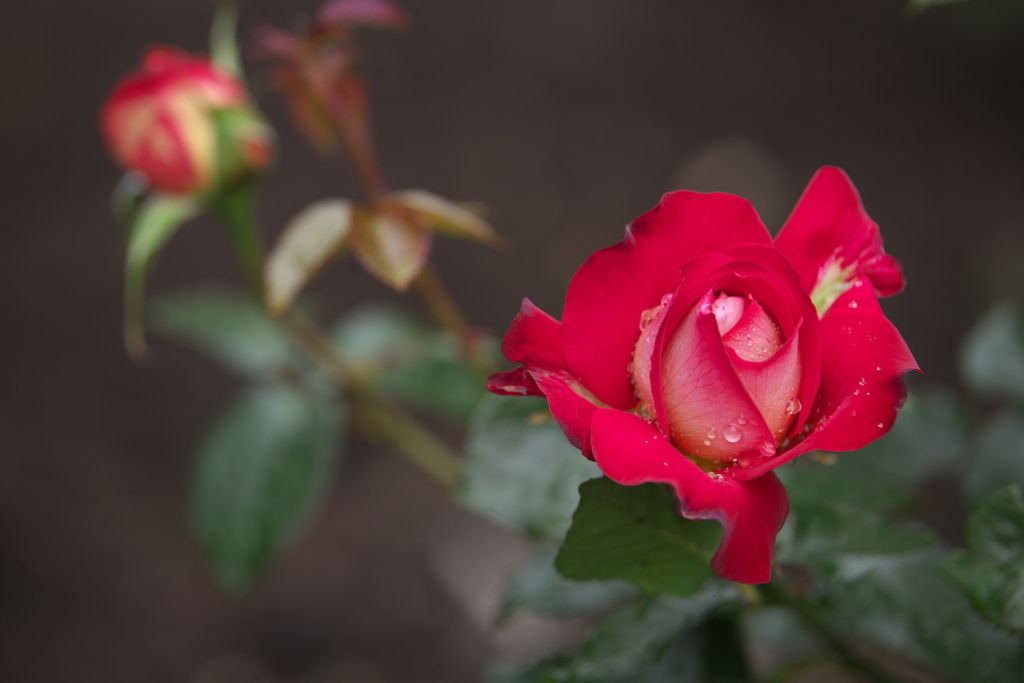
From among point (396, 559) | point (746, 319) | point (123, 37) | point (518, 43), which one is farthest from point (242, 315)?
point (123, 37)

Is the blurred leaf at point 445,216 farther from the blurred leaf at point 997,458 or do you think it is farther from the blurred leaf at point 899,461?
the blurred leaf at point 997,458

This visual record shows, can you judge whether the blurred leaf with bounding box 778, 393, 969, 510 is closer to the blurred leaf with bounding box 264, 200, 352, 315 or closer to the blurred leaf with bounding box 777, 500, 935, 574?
the blurred leaf with bounding box 777, 500, 935, 574

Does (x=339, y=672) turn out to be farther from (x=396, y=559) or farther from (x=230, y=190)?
(x=230, y=190)

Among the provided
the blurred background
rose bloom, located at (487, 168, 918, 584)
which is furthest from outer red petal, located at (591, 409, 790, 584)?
the blurred background

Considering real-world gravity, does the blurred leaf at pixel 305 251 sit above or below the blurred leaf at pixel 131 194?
above

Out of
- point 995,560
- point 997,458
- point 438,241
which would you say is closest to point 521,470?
point 995,560

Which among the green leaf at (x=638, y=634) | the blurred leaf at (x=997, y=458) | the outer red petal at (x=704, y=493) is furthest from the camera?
the blurred leaf at (x=997, y=458)

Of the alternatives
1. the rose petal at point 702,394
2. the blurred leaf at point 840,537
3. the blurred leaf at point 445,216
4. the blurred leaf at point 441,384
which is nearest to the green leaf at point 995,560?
the blurred leaf at point 840,537
